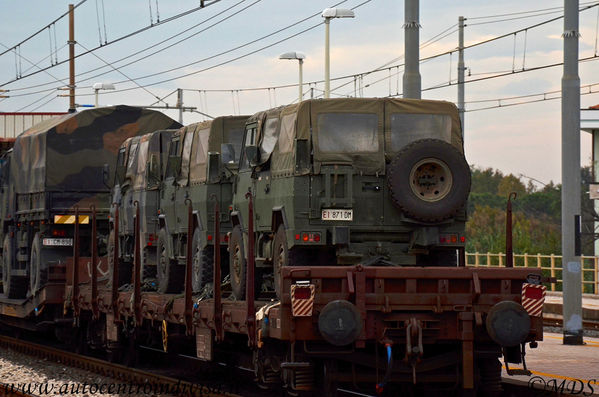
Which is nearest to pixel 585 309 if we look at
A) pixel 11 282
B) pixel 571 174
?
pixel 571 174

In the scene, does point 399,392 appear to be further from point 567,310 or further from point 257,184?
point 567,310

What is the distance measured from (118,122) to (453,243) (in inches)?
441

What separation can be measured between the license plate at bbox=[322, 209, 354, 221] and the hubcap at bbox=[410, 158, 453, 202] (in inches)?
29.1

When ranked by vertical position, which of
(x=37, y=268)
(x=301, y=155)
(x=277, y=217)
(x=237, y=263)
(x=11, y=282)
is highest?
(x=301, y=155)

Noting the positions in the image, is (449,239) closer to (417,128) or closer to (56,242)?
(417,128)

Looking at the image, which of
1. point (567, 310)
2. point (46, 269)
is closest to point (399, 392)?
point (567, 310)

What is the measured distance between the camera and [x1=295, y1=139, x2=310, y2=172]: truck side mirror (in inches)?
538

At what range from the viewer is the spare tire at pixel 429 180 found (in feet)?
44.0

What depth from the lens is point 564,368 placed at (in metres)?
17.4

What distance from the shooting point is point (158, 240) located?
19.1m

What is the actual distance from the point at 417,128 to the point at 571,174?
8.50 meters

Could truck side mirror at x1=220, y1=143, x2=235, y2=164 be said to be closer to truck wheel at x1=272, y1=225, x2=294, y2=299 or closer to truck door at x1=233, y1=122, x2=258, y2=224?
truck door at x1=233, y1=122, x2=258, y2=224

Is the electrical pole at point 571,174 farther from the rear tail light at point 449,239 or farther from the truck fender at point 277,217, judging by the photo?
the truck fender at point 277,217

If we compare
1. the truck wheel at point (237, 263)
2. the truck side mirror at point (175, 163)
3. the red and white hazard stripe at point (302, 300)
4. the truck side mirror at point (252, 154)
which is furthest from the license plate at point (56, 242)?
the red and white hazard stripe at point (302, 300)
